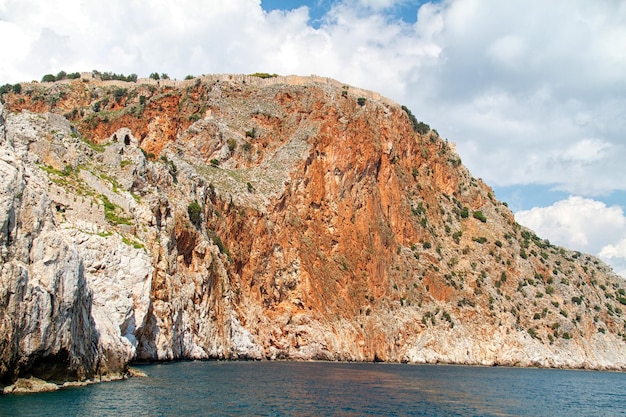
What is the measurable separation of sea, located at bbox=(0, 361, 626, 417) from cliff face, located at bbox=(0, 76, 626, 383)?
2.52 m

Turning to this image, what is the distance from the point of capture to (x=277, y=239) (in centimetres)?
6731

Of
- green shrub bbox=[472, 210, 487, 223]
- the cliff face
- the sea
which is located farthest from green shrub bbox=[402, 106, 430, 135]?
the sea

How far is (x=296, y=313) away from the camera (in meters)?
64.4

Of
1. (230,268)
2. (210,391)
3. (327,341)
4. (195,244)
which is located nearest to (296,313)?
(327,341)

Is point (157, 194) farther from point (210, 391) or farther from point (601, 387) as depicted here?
point (601, 387)

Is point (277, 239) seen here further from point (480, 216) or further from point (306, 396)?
point (480, 216)

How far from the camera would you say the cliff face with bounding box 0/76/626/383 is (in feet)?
119

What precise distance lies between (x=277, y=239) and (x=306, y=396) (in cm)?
3520

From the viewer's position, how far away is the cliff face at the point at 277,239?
119ft

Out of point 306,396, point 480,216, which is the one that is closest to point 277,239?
point 306,396

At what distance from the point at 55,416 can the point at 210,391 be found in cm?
1222

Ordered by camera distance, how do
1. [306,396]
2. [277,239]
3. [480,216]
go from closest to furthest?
[306,396], [277,239], [480,216]

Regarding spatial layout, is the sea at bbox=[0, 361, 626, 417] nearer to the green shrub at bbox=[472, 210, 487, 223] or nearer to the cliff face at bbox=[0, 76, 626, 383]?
the cliff face at bbox=[0, 76, 626, 383]

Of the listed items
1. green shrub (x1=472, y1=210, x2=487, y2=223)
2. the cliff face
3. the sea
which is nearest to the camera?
the sea
